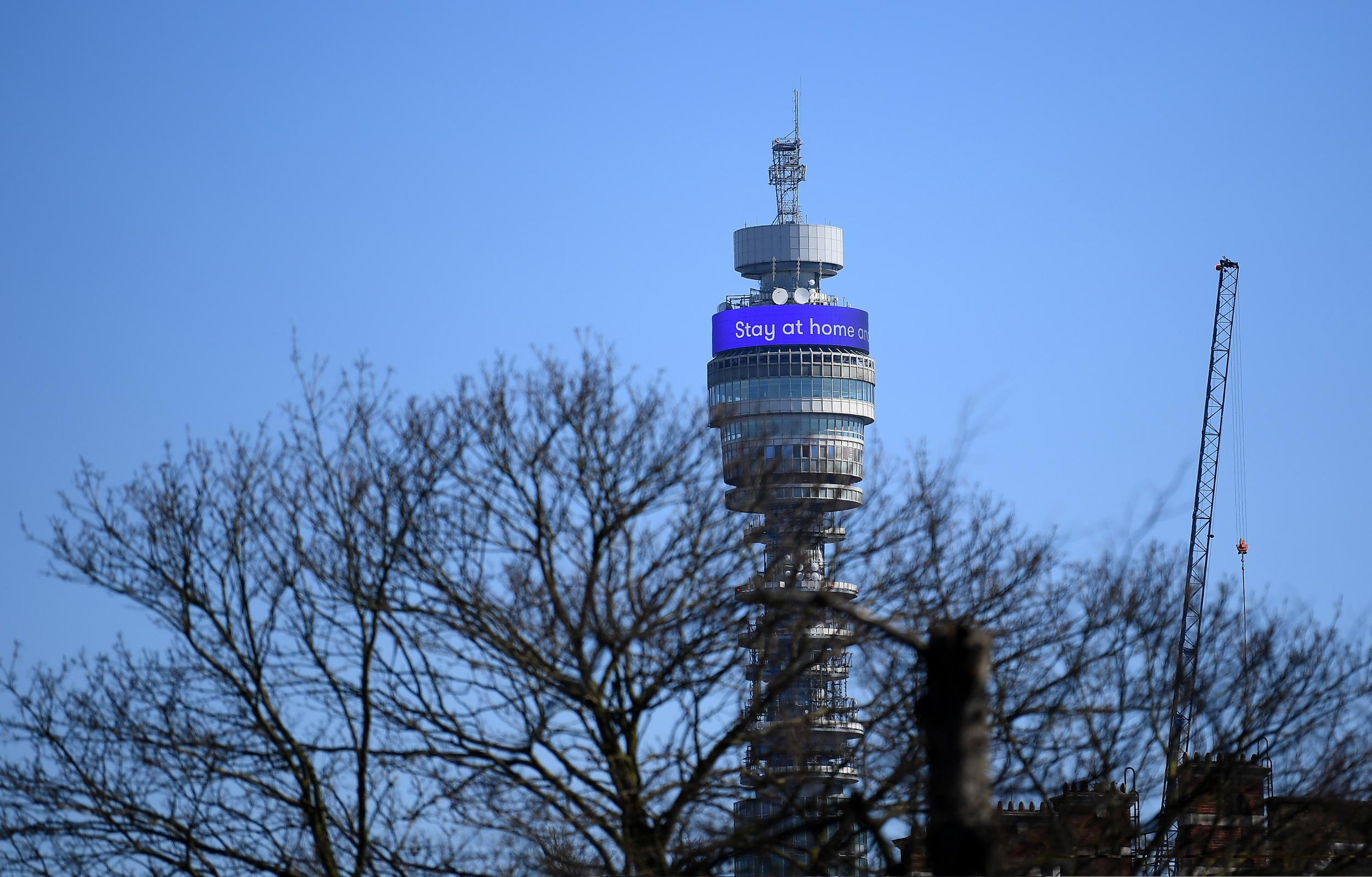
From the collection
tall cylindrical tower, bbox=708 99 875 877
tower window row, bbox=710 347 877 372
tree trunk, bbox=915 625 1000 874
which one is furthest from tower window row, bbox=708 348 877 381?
tree trunk, bbox=915 625 1000 874

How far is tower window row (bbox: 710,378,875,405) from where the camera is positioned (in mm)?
188000

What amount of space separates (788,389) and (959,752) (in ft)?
577

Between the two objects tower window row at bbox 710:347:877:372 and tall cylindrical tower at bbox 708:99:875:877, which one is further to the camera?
tower window row at bbox 710:347:877:372

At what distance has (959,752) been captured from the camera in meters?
12.8

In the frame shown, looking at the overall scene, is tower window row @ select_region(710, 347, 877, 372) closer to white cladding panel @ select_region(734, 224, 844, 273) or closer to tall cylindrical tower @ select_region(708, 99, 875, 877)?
white cladding panel @ select_region(734, 224, 844, 273)

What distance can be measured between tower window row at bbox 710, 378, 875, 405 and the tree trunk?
173055mm

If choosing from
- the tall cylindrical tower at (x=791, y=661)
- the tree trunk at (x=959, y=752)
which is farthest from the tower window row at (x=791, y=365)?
the tree trunk at (x=959, y=752)

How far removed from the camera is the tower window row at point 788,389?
18800 centimetres

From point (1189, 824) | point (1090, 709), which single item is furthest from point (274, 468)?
point (1189, 824)

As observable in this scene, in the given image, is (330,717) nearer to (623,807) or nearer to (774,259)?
(623,807)

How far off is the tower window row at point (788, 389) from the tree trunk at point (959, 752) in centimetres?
17305

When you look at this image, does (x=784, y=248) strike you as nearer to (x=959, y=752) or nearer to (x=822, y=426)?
(x=822, y=426)

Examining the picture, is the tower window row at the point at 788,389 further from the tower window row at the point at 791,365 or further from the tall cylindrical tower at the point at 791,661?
the tall cylindrical tower at the point at 791,661

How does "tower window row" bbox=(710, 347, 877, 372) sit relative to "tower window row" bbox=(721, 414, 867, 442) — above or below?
above
